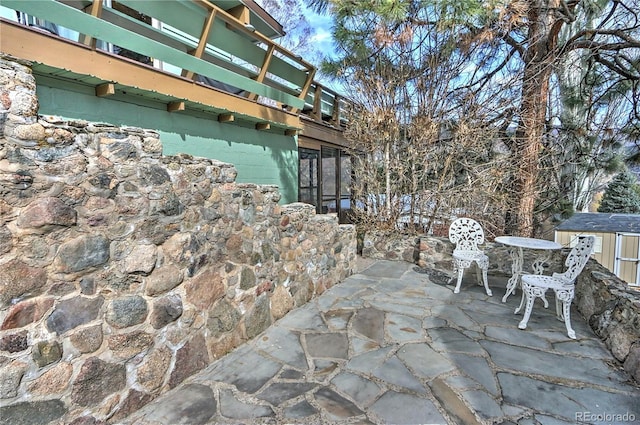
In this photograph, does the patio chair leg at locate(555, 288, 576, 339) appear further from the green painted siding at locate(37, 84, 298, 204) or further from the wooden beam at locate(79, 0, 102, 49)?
the wooden beam at locate(79, 0, 102, 49)

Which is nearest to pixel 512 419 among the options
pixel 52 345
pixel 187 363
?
pixel 187 363

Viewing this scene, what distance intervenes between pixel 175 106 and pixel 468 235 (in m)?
4.35

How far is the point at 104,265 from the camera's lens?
2008mm

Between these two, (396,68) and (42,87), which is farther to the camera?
(396,68)

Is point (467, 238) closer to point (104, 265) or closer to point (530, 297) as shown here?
point (530, 297)

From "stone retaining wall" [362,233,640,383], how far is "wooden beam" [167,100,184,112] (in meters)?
4.18

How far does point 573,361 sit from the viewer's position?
2.71 metres

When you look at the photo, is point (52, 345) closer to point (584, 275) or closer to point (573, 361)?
point (573, 361)

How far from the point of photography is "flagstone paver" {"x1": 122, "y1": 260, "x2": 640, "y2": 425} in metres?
2.07

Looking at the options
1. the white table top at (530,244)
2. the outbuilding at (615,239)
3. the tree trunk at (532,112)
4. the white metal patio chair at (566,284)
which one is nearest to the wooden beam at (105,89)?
the white metal patio chair at (566,284)

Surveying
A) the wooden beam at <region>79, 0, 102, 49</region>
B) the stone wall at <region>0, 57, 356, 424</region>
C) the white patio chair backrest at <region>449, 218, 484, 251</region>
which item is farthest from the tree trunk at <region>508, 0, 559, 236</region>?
the wooden beam at <region>79, 0, 102, 49</region>

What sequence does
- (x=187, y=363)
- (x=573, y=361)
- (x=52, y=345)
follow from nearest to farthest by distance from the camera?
(x=52, y=345) → (x=187, y=363) → (x=573, y=361)

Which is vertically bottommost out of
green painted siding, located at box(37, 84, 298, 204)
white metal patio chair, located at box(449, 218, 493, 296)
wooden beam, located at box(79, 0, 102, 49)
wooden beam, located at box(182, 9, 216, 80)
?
white metal patio chair, located at box(449, 218, 493, 296)

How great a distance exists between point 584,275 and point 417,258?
2.53 m
